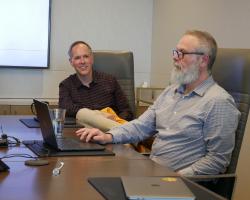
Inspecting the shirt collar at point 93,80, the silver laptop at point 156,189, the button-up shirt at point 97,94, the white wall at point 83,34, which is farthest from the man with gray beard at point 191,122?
the white wall at point 83,34

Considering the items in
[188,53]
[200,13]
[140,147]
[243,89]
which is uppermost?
[200,13]

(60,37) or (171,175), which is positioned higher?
(60,37)

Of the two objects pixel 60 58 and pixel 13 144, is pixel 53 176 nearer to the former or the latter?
pixel 13 144

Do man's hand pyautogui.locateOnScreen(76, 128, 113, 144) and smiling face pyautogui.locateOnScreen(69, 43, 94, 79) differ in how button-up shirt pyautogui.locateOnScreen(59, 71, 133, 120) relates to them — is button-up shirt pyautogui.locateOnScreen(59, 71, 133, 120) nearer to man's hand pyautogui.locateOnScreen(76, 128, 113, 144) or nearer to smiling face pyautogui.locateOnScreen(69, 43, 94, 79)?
smiling face pyautogui.locateOnScreen(69, 43, 94, 79)

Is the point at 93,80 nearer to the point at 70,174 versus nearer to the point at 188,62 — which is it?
the point at 188,62

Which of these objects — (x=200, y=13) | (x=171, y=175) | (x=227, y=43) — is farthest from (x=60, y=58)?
(x=171, y=175)

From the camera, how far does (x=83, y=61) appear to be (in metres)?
3.46

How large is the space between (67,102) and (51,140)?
1510 millimetres

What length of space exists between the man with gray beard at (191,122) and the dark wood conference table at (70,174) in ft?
1.00

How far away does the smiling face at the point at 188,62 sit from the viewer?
7.50 ft

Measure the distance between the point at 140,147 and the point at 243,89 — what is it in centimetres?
70

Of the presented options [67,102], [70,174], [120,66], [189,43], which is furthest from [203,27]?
[70,174]

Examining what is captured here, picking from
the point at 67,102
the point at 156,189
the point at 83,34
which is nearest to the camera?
the point at 156,189

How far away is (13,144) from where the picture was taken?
6.42ft
